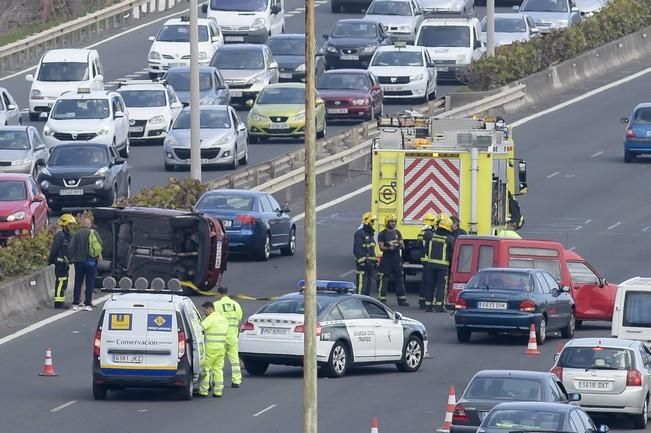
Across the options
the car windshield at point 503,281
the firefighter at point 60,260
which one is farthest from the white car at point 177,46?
the car windshield at point 503,281

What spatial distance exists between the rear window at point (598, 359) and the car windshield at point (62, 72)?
3138 cm

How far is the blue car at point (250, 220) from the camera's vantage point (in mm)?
39594

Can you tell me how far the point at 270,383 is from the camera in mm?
28922

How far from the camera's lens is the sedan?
2159cm

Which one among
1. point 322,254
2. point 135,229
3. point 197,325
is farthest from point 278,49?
point 197,325

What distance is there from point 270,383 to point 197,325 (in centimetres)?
195

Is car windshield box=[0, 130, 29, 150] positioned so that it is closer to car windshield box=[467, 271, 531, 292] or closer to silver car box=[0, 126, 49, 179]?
silver car box=[0, 126, 49, 179]

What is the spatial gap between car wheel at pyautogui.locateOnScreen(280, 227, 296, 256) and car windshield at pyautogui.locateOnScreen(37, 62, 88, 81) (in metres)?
16.7

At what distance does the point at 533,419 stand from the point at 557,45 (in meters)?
42.0

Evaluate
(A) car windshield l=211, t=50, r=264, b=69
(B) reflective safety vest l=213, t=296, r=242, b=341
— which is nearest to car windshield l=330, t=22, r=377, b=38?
(A) car windshield l=211, t=50, r=264, b=69

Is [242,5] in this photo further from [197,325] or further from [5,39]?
[197,325]

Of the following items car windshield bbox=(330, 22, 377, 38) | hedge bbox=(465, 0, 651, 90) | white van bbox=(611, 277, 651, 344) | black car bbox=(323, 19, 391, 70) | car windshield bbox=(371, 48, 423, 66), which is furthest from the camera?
car windshield bbox=(330, 22, 377, 38)

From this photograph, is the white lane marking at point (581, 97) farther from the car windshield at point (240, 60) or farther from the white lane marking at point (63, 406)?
the white lane marking at point (63, 406)

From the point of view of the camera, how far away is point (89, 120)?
Answer: 49406 millimetres
